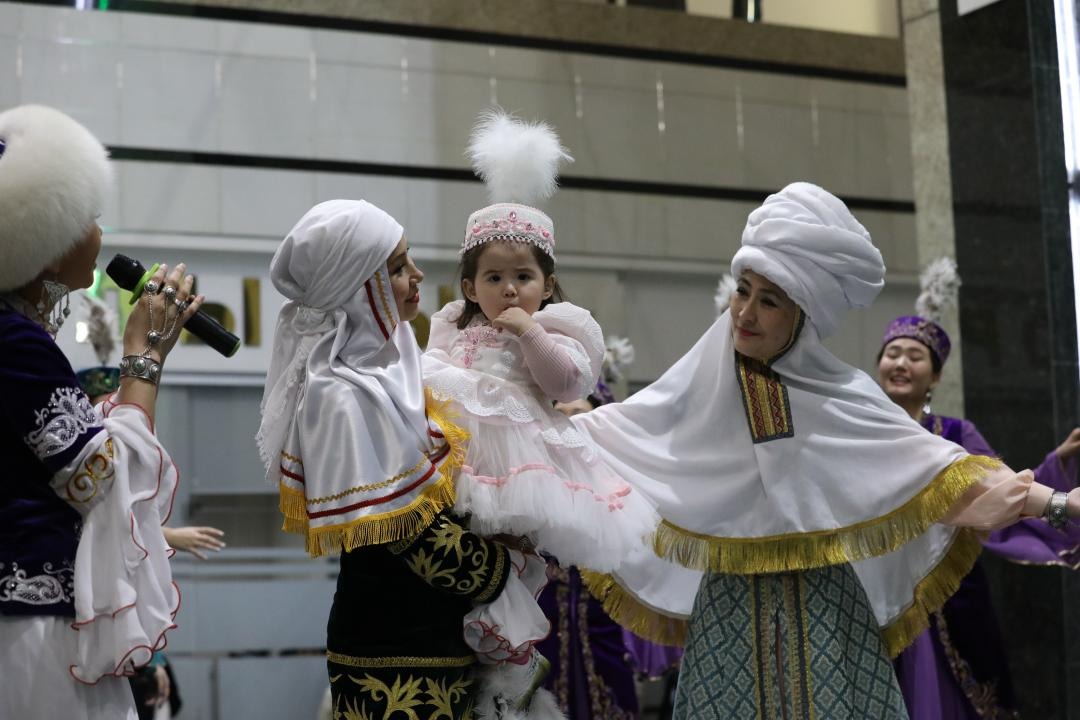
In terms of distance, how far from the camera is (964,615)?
443 centimetres

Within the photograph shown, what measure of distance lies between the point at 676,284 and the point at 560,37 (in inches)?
62.9

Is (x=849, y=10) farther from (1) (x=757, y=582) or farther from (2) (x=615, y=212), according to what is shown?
(1) (x=757, y=582)

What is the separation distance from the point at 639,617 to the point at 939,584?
29.4 inches

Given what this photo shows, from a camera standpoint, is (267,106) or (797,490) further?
(267,106)

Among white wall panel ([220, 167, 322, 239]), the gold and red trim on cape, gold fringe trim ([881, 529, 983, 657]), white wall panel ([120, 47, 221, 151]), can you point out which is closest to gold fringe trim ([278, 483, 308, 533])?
the gold and red trim on cape

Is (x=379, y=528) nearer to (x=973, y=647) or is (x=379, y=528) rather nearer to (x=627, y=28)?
(x=973, y=647)

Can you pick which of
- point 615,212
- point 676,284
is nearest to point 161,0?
point 615,212

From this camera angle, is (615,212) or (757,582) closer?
(757,582)

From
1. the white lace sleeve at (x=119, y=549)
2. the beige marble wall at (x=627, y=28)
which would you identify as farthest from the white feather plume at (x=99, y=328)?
the white lace sleeve at (x=119, y=549)

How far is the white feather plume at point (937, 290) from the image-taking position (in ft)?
17.3

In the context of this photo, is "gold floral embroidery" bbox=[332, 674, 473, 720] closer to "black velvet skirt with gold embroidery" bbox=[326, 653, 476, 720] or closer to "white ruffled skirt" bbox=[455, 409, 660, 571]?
"black velvet skirt with gold embroidery" bbox=[326, 653, 476, 720]

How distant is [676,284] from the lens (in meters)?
7.91

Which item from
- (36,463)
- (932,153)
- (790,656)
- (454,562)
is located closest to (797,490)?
(790,656)

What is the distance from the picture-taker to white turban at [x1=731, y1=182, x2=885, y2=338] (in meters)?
3.12
